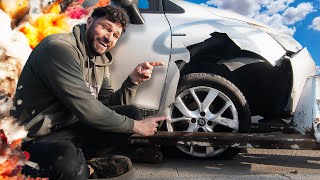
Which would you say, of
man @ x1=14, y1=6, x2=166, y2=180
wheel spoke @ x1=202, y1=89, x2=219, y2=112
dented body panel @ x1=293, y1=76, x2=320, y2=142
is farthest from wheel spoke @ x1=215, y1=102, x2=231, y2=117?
man @ x1=14, y1=6, x2=166, y2=180

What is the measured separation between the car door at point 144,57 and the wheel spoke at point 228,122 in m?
0.54

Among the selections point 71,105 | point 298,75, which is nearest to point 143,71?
point 71,105

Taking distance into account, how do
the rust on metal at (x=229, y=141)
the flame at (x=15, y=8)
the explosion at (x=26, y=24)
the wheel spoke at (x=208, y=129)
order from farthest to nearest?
the flame at (x=15, y=8) → the explosion at (x=26, y=24) → the wheel spoke at (x=208, y=129) → the rust on metal at (x=229, y=141)

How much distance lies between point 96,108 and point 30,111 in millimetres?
454

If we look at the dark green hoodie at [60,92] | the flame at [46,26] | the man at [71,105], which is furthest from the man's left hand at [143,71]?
the flame at [46,26]

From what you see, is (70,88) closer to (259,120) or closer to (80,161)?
(80,161)

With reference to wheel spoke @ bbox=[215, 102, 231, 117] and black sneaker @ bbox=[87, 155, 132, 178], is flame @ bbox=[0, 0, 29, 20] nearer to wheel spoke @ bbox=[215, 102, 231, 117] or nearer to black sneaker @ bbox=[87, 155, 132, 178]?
black sneaker @ bbox=[87, 155, 132, 178]

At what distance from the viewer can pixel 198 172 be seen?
3268 mm

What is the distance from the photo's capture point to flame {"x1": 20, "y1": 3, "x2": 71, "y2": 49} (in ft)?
12.8

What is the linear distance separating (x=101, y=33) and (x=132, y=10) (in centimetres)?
98

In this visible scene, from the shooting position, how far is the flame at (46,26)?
3.91 m

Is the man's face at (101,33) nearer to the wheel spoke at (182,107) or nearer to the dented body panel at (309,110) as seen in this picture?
the wheel spoke at (182,107)


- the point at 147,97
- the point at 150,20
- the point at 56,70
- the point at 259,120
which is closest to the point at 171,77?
the point at 147,97

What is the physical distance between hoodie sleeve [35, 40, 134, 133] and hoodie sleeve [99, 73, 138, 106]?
63 centimetres
